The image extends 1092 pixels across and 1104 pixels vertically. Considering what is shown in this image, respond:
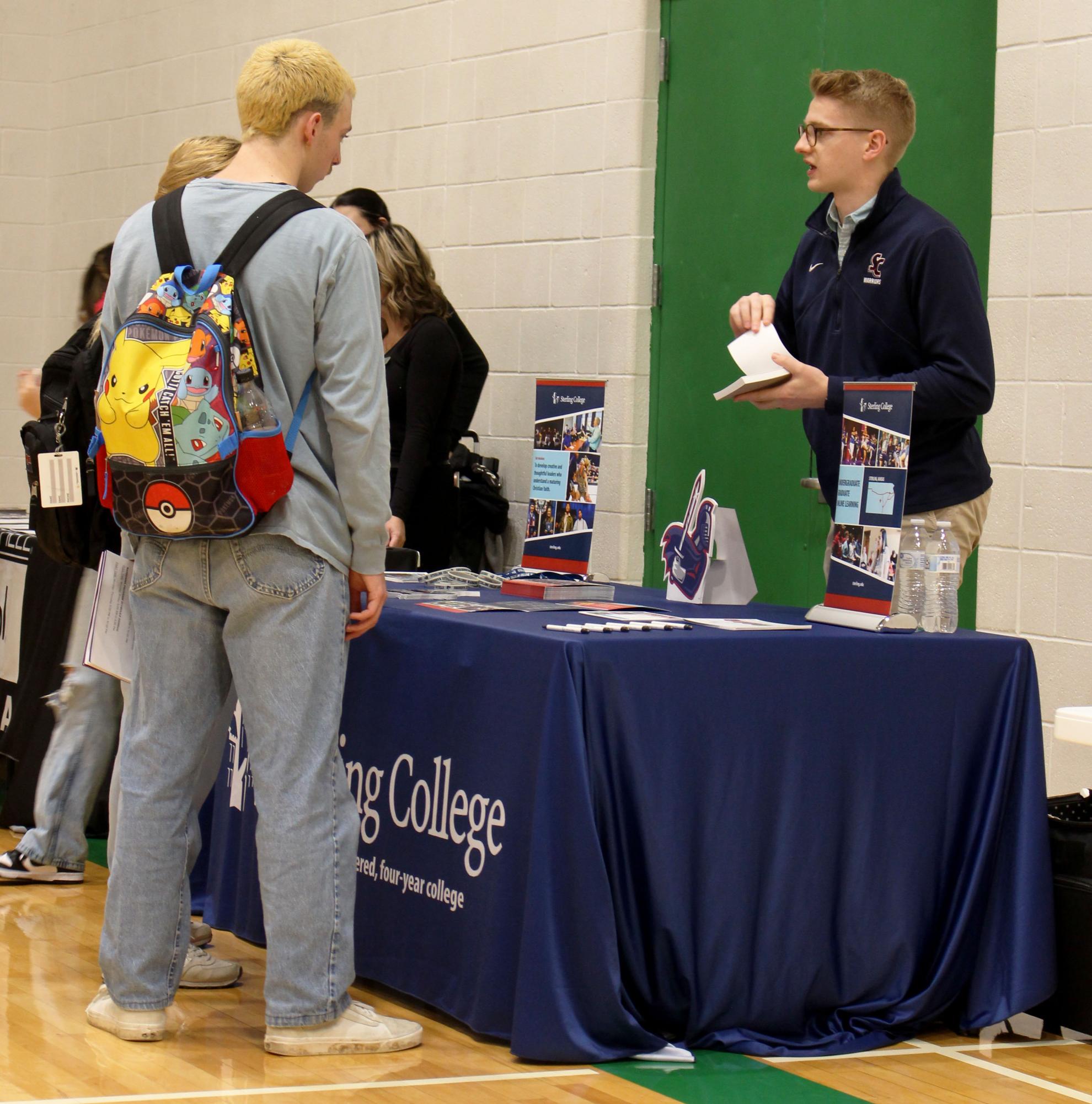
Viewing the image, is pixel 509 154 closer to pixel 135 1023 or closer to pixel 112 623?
pixel 112 623

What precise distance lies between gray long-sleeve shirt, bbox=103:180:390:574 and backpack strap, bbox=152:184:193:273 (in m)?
0.01

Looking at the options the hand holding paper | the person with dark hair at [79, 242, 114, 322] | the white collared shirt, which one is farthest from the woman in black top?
the hand holding paper

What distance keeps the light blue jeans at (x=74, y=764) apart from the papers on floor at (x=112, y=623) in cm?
81

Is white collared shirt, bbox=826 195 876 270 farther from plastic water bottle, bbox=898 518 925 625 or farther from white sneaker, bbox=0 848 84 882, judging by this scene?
white sneaker, bbox=0 848 84 882

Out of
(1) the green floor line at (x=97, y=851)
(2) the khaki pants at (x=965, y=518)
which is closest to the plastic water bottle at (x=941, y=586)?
(2) the khaki pants at (x=965, y=518)

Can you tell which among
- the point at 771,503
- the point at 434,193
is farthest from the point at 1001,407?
the point at 434,193

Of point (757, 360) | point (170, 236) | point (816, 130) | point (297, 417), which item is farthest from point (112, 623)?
point (816, 130)

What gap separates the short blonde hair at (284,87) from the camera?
8.32 feet

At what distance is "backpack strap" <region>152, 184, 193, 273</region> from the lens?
97.0 inches

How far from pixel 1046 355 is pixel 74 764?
2.40 metres

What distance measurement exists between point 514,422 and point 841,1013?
2.97 m

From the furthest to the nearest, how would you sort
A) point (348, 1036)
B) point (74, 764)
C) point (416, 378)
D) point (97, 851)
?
point (416, 378), point (97, 851), point (74, 764), point (348, 1036)

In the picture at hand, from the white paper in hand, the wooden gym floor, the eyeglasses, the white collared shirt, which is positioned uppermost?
the eyeglasses

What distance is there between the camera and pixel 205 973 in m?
2.95
